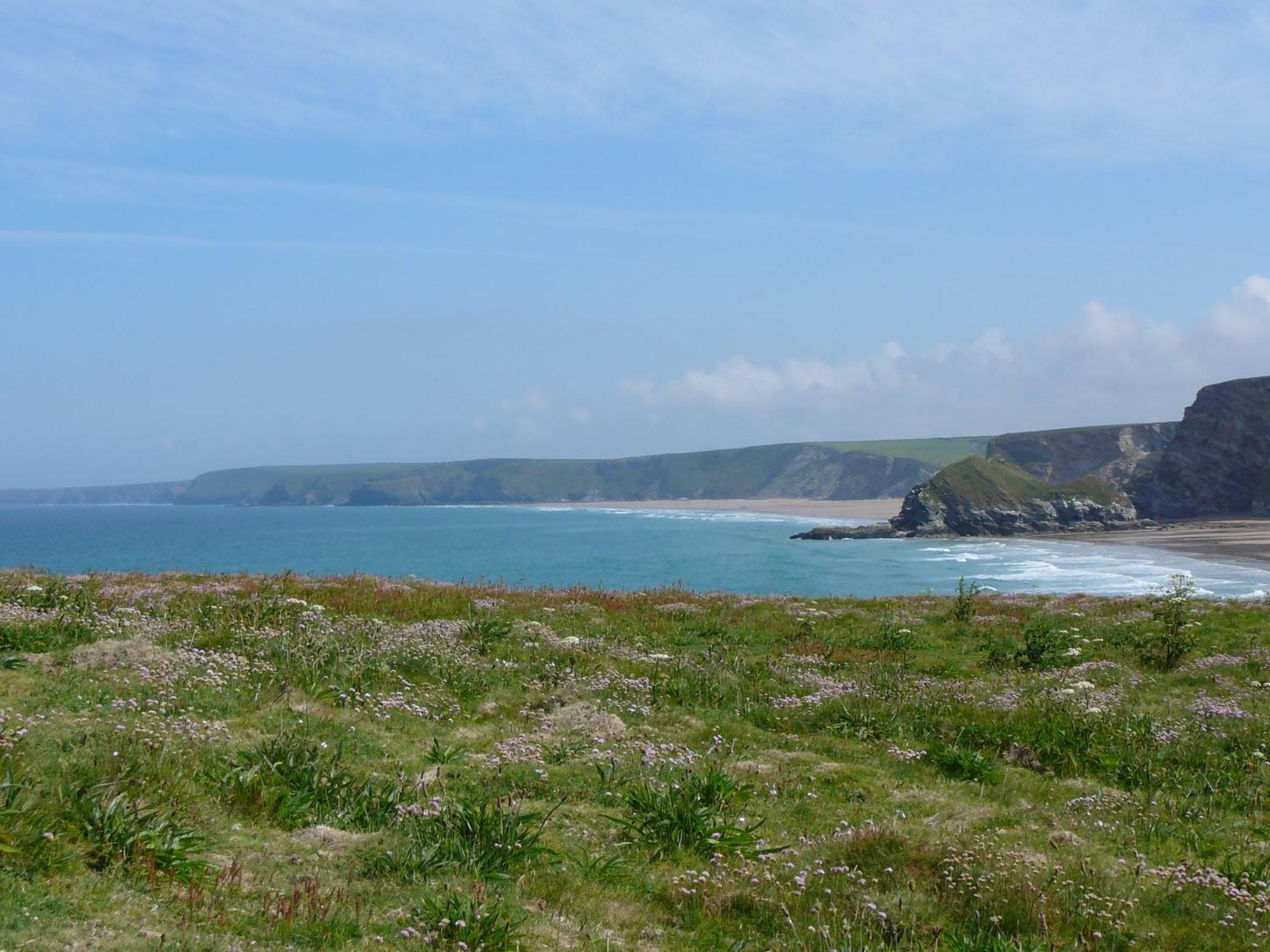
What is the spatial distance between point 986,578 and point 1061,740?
203ft

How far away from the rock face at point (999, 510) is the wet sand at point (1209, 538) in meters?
6.51

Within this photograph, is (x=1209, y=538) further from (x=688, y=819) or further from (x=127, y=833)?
(x=127, y=833)

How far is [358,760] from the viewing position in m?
9.60

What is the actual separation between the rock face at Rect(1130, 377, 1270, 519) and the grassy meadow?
14659 centimetres

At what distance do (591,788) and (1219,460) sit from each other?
163935 mm

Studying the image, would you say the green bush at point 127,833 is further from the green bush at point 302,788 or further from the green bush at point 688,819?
the green bush at point 688,819

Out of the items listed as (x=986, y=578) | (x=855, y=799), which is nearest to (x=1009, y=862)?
(x=855, y=799)

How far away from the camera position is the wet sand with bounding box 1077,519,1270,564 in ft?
275

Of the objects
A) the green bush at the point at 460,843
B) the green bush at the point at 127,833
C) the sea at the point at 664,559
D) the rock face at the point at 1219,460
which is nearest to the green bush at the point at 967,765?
the green bush at the point at 460,843

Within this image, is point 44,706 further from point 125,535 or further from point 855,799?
point 125,535

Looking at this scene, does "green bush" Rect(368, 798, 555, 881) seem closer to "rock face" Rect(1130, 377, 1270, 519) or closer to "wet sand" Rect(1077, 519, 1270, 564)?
"wet sand" Rect(1077, 519, 1270, 564)

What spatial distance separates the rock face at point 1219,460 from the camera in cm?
13500

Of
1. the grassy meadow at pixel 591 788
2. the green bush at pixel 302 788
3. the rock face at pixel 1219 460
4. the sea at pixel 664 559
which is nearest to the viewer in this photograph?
the grassy meadow at pixel 591 788

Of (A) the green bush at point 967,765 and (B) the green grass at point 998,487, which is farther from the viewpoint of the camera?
(B) the green grass at point 998,487
